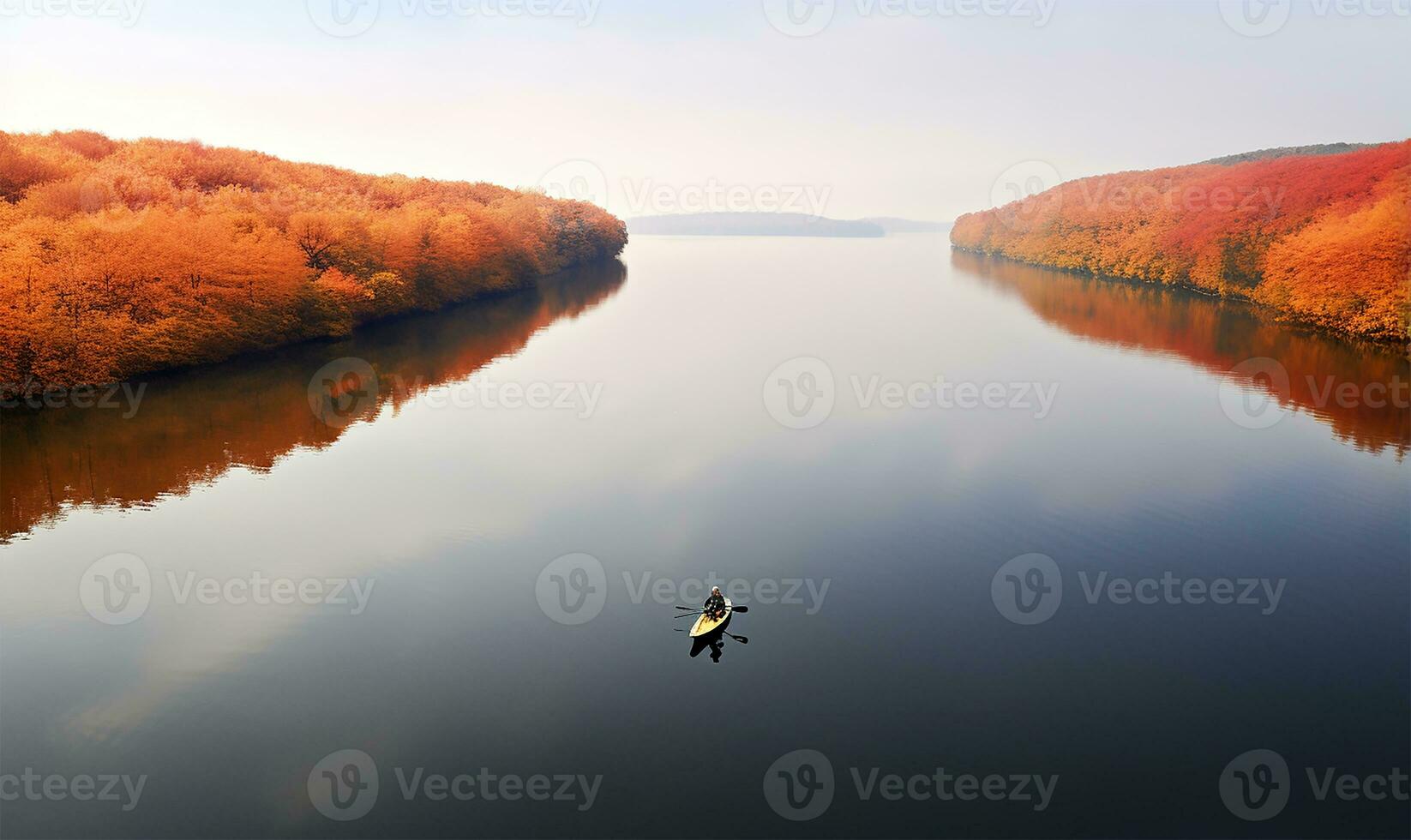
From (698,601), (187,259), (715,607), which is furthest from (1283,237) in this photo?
(187,259)

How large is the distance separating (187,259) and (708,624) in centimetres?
4723

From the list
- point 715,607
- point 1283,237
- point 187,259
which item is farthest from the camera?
point 1283,237

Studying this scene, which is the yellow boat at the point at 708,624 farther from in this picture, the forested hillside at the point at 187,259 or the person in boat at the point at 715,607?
the forested hillside at the point at 187,259

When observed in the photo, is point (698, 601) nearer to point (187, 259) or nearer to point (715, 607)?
point (715, 607)

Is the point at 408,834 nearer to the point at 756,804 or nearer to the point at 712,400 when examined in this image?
the point at 756,804

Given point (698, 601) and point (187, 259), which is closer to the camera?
point (698, 601)

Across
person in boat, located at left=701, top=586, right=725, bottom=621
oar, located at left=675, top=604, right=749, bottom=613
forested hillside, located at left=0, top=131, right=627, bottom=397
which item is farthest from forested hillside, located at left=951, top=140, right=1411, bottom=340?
forested hillside, located at left=0, top=131, right=627, bottom=397

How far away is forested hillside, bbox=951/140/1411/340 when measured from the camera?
56312 mm

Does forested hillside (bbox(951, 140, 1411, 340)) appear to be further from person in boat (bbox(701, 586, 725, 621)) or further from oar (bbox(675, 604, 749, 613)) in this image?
person in boat (bbox(701, 586, 725, 621))

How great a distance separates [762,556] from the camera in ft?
82.5

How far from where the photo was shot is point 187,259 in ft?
167

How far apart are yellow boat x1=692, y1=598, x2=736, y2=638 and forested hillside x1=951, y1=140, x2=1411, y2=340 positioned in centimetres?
5824

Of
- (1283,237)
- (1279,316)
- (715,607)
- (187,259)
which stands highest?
(1283,237)

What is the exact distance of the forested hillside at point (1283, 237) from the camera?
56.3m
